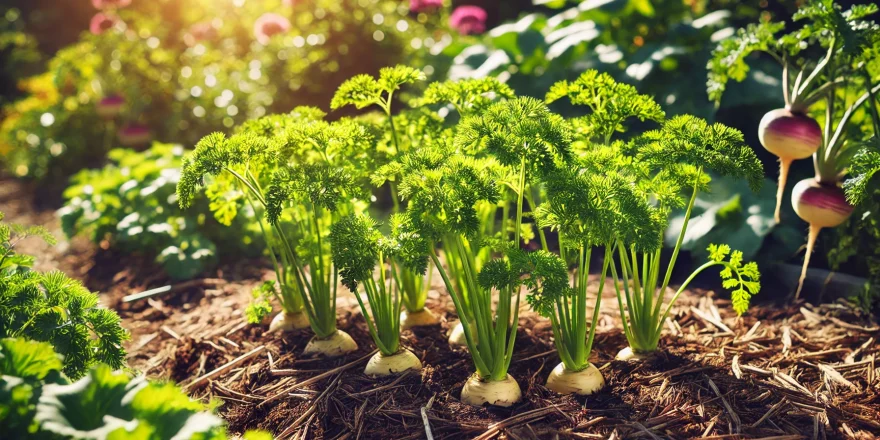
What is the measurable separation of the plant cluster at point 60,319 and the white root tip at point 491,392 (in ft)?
3.15

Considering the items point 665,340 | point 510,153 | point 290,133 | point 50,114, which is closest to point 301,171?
point 290,133

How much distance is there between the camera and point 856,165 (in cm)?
207

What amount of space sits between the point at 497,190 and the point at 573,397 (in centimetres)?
68

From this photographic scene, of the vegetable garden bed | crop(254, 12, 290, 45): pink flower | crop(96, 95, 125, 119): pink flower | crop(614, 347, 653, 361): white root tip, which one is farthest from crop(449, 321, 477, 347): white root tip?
crop(96, 95, 125, 119): pink flower

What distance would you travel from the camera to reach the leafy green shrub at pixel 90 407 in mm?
1179

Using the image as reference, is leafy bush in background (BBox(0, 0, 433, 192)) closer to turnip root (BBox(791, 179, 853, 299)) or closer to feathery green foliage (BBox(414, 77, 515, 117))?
feathery green foliage (BBox(414, 77, 515, 117))

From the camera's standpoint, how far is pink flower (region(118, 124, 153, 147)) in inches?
227

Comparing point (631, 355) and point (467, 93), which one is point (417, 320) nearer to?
point (631, 355)

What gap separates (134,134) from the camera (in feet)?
18.9

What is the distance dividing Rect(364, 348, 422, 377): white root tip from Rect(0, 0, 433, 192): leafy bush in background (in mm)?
3235

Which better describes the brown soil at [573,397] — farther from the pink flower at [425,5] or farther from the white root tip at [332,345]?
A: the pink flower at [425,5]

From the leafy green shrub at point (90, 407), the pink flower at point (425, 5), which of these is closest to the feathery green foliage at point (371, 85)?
the leafy green shrub at point (90, 407)

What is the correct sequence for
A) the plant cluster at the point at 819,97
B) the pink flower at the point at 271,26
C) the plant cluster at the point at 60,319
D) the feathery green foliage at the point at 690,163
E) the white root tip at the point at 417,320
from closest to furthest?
1. the plant cluster at the point at 60,319
2. the feathery green foliage at the point at 690,163
3. the plant cluster at the point at 819,97
4. the white root tip at the point at 417,320
5. the pink flower at the point at 271,26

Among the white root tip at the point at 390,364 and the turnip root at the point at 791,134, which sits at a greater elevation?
the turnip root at the point at 791,134
